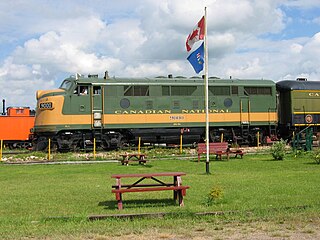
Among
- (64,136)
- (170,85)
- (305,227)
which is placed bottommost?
(305,227)

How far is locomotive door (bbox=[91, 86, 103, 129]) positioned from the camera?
88.4 ft

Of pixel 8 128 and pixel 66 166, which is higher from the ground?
pixel 8 128

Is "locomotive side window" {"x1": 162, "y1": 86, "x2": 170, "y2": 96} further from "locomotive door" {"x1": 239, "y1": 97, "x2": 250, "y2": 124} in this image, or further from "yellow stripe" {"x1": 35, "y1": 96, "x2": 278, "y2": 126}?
"locomotive door" {"x1": 239, "y1": 97, "x2": 250, "y2": 124}

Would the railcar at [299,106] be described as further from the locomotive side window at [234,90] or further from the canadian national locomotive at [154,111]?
the locomotive side window at [234,90]

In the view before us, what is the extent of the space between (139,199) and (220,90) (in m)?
19.2

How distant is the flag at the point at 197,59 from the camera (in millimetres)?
17203

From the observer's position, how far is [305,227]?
25.7ft

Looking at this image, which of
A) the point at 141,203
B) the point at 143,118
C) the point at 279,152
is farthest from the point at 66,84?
the point at 141,203

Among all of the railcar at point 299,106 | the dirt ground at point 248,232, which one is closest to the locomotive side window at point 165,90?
the railcar at point 299,106

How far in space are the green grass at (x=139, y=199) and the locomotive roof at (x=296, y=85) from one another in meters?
12.7

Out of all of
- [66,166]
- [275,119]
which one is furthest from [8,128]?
[275,119]

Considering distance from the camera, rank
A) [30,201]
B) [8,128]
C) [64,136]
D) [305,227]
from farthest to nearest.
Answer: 1. [8,128]
2. [64,136]
3. [30,201]
4. [305,227]

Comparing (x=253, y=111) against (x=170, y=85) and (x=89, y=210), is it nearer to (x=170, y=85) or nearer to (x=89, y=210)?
(x=170, y=85)

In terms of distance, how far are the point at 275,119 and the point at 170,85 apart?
25.1 ft
